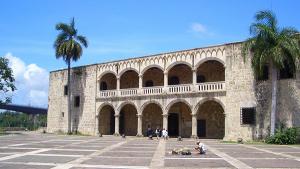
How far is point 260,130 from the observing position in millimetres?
28703

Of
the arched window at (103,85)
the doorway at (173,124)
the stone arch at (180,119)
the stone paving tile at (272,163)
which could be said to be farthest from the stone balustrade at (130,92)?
the stone paving tile at (272,163)

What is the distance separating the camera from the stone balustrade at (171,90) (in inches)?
1236

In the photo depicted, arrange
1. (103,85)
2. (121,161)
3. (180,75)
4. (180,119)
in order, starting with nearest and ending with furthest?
(121,161)
(180,119)
(180,75)
(103,85)

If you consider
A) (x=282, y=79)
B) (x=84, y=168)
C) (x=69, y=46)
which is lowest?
Answer: (x=84, y=168)

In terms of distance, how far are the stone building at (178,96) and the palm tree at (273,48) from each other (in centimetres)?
109

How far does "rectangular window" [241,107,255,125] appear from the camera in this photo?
1148 inches

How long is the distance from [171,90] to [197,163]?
1804 cm

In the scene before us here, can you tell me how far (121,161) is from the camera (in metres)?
16.4

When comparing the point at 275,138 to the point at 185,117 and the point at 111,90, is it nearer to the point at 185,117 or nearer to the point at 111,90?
the point at 185,117

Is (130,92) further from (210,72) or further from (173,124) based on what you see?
(210,72)

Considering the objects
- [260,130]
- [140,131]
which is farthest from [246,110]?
[140,131]

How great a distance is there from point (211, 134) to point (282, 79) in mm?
8749

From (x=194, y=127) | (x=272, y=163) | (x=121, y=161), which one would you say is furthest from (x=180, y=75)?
(x=272, y=163)

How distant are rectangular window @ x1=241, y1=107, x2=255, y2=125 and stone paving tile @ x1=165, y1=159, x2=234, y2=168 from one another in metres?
13.2
